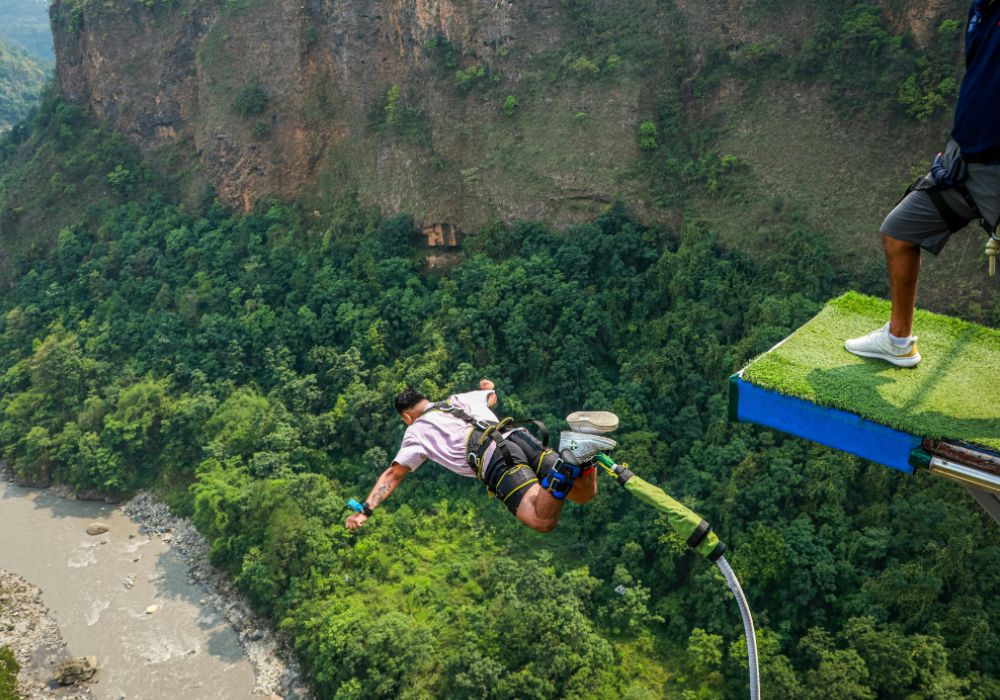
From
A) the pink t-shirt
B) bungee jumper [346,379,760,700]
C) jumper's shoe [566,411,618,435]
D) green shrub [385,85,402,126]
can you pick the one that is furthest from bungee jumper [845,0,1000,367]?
green shrub [385,85,402,126]

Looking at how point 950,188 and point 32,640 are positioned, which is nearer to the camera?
point 950,188

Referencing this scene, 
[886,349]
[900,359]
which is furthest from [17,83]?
[900,359]

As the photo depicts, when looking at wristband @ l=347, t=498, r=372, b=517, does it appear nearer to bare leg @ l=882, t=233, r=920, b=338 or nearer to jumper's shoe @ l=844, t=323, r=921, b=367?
jumper's shoe @ l=844, t=323, r=921, b=367

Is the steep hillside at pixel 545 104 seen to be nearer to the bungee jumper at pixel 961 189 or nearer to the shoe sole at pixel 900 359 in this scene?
the shoe sole at pixel 900 359

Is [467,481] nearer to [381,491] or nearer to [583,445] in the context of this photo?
[381,491]

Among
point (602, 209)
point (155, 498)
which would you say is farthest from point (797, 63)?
→ point (155, 498)

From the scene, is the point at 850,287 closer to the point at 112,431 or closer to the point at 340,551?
the point at 340,551

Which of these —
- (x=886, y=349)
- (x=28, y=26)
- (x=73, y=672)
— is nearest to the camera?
(x=886, y=349)
